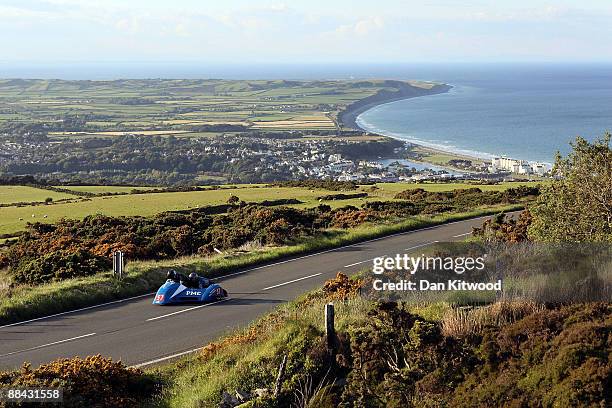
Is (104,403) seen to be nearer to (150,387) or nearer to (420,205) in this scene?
(150,387)

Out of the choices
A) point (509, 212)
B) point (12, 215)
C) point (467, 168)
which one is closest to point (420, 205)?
point (509, 212)

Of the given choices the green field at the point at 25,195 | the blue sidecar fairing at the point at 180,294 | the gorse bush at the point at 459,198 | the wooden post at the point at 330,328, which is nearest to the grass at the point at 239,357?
the wooden post at the point at 330,328

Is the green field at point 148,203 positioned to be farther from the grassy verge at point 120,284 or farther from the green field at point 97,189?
the grassy verge at point 120,284

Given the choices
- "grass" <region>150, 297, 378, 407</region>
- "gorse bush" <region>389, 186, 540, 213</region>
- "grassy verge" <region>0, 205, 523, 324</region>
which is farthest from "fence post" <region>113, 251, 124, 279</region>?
"gorse bush" <region>389, 186, 540, 213</region>

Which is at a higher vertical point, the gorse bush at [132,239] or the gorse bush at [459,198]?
the gorse bush at [132,239]

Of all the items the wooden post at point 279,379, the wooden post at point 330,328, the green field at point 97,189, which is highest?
the wooden post at point 330,328

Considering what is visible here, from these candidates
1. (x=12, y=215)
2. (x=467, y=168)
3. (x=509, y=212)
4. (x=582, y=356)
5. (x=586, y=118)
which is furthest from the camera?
(x=586, y=118)
